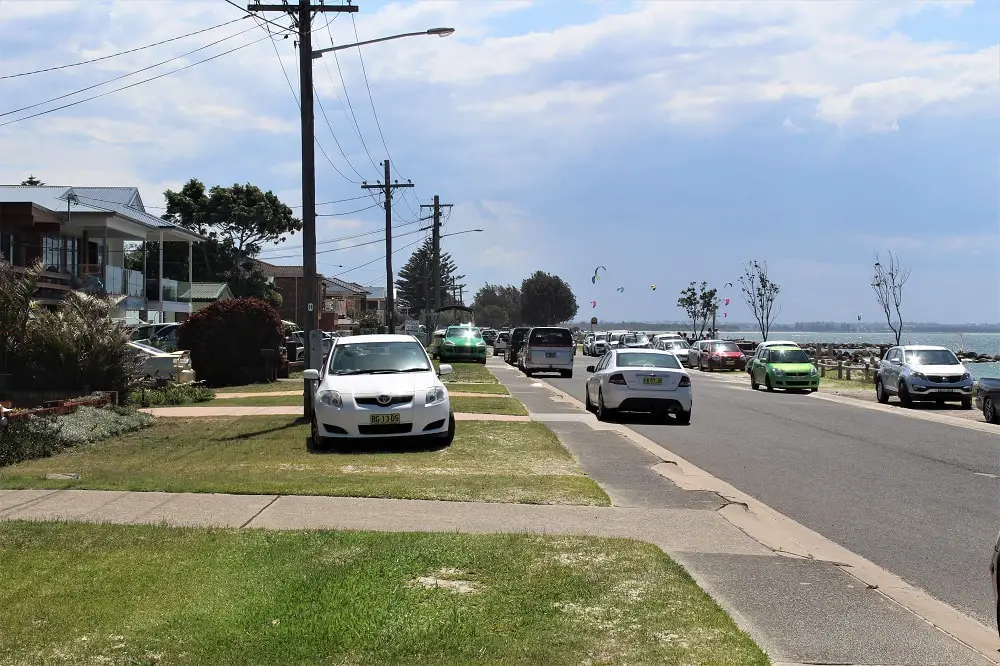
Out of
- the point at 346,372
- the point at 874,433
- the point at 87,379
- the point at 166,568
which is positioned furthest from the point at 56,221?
the point at 166,568

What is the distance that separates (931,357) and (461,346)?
75.9ft

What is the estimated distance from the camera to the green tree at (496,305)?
16475cm

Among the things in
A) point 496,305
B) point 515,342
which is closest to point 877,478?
point 515,342

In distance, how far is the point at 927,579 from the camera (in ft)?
23.9

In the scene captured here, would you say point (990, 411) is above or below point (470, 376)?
below

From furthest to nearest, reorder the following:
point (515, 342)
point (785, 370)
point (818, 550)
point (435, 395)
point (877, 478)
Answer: point (515, 342) < point (785, 370) < point (435, 395) < point (877, 478) < point (818, 550)

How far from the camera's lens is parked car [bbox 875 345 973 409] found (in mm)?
25328

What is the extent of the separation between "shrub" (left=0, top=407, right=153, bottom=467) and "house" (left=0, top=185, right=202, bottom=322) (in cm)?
1090

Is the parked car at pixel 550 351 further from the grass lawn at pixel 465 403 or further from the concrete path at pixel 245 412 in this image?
the concrete path at pixel 245 412

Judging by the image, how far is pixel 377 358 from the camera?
591 inches

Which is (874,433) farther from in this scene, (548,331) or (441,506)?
(548,331)

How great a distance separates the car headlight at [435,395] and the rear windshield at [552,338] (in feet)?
83.7

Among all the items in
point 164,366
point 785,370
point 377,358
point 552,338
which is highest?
point 552,338

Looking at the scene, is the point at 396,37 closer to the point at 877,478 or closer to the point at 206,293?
the point at 877,478
